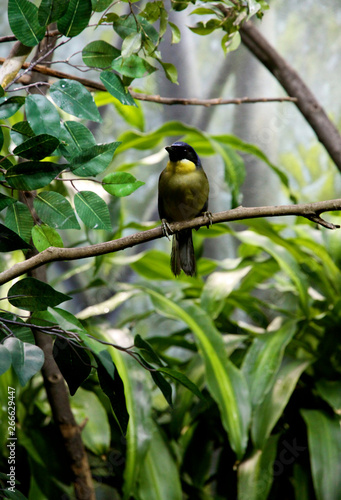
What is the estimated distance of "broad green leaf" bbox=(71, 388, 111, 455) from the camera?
1402mm

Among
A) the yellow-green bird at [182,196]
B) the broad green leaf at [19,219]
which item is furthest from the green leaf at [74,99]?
the yellow-green bird at [182,196]

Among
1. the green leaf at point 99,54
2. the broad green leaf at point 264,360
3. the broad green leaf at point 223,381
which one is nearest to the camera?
the green leaf at point 99,54

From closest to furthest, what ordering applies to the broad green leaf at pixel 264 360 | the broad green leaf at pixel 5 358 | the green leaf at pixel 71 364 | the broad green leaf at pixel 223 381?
the broad green leaf at pixel 5 358
the green leaf at pixel 71 364
the broad green leaf at pixel 223 381
the broad green leaf at pixel 264 360

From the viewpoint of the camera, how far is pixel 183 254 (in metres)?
1.19

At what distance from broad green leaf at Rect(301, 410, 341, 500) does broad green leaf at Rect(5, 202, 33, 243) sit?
42.1 inches

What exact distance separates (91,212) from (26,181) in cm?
9

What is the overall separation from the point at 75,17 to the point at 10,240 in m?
0.31

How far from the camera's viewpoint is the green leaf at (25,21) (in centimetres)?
64

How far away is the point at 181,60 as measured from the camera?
2684 mm

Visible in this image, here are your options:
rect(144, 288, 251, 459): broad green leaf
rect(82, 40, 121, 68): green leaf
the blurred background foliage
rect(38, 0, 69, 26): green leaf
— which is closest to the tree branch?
the blurred background foliage

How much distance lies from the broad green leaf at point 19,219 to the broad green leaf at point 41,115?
0.36ft

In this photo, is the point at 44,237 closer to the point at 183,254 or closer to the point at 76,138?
the point at 76,138

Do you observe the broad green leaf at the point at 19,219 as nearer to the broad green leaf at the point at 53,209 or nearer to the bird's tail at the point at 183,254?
the broad green leaf at the point at 53,209

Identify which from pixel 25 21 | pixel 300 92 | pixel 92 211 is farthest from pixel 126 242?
pixel 300 92
